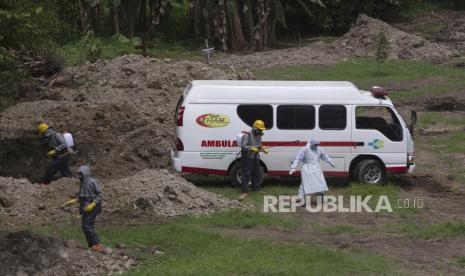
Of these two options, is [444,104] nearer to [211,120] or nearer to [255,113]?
[255,113]

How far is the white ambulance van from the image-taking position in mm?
19719

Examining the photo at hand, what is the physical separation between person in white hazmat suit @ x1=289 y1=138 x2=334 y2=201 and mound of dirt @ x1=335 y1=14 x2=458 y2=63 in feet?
68.4

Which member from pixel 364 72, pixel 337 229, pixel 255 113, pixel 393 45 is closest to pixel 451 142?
pixel 255 113

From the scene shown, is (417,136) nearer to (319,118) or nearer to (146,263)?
(319,118)

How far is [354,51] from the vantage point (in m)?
39.7

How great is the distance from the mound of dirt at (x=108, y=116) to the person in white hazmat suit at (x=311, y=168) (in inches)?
203

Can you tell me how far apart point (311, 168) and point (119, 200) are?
3916mm

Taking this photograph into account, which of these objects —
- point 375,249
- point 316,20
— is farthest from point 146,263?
point 316,20

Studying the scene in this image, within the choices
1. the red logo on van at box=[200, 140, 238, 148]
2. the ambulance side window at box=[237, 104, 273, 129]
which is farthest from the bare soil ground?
the ambulance side window at box=[237, 104, 273, 129]

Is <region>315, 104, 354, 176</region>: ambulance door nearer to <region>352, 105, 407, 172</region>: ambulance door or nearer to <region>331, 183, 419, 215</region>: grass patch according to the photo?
<region>352, 105, 407, 172</region>: ambulance door

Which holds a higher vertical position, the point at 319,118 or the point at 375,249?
the point at 319,118

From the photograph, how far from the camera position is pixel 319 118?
784 inches

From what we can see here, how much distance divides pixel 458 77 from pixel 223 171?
17141mm

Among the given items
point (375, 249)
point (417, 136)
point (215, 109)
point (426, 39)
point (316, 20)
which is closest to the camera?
point (375, 249)
